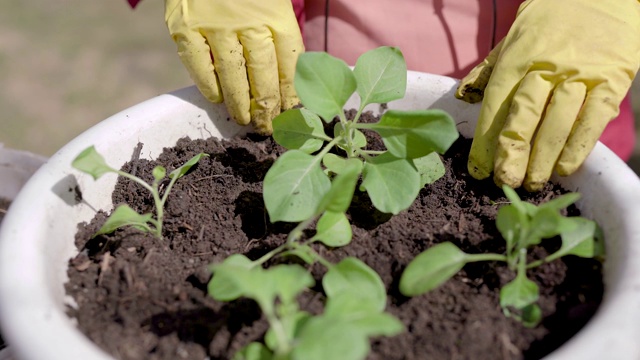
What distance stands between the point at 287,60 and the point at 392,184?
362 millimetres

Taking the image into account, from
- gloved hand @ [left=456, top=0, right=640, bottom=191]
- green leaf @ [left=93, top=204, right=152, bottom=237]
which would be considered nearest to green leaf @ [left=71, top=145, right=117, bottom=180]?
green leaf @ [left=93, top=204, right=152, bottom=237]

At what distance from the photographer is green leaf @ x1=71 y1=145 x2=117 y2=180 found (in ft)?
2.32

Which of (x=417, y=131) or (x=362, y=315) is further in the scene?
(x=417, y=131)

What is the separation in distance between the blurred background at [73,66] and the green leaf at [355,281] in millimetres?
1881

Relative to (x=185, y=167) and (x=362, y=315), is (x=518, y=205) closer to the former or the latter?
(x=362, y=315)

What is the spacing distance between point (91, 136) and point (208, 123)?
0.20 m

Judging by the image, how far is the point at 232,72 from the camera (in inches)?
37.7

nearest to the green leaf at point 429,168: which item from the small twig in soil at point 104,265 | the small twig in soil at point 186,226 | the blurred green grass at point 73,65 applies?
the small twig in soil at point 186,226

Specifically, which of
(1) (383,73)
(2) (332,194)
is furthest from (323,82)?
(2) (332,194)

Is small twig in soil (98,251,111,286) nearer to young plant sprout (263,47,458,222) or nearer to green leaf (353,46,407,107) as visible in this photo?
young plant sprout (263,47,458,222)

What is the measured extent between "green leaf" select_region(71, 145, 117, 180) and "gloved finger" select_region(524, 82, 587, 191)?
547 millimetres

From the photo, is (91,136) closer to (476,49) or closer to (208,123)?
(208,123)

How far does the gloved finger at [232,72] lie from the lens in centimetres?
95

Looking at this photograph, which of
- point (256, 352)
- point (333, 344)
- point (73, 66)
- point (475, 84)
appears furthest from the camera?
point (73, 66)
